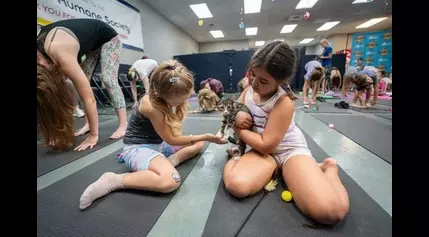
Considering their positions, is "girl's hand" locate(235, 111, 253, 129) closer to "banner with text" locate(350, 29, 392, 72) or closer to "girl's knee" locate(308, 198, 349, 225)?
"girl's knee" locate(308, 198, 349, 225)

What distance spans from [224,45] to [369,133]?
11.1 meters

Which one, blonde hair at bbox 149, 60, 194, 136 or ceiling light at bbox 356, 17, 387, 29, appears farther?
ceiling light at bbox 356, 17, 387, 29

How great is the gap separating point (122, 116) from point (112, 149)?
0.42m

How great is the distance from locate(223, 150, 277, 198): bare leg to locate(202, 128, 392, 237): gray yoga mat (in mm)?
41

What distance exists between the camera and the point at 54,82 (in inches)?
44.7

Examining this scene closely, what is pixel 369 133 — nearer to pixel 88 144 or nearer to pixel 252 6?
pixel 88 144

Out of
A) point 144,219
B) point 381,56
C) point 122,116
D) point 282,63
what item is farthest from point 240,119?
point 381,56

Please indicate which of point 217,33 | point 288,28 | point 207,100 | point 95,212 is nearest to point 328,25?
point 288,28

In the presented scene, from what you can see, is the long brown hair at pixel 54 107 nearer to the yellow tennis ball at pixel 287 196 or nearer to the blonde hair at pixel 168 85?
the blonde hair at pixel 168 85

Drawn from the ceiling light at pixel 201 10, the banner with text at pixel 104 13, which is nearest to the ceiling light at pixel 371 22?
the ceiling light at pixel 201 10

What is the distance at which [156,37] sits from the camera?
6.59 meters

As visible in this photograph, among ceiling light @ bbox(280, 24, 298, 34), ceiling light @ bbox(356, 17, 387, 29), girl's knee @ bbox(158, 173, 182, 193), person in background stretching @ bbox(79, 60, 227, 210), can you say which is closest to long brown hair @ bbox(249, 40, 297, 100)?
person in background stretching @ bbox(79, 60, 227, 210)

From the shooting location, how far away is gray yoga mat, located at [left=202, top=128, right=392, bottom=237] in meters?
0.64
